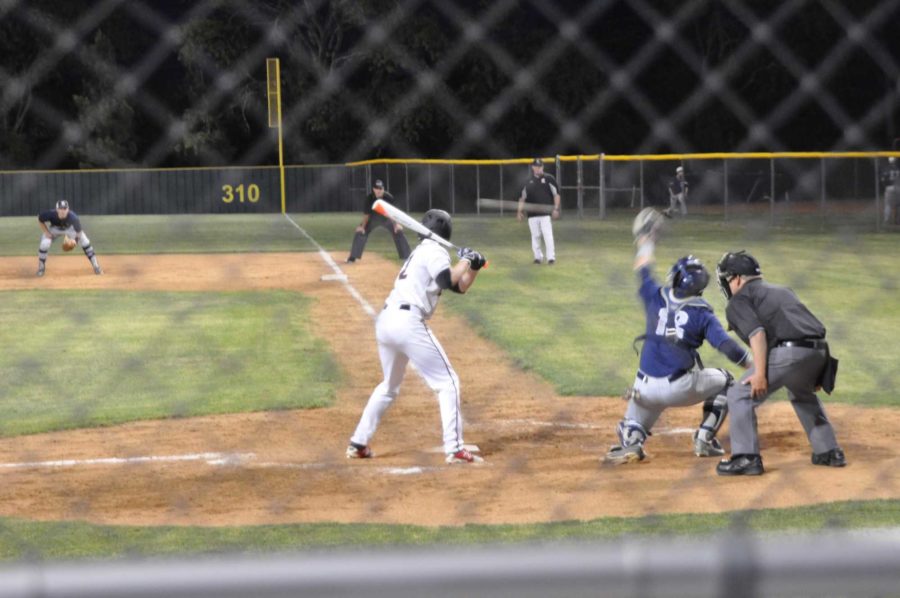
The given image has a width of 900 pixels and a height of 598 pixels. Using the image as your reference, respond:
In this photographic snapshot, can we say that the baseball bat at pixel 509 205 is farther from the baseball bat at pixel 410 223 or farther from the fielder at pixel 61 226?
the fielder at pixel 61 226

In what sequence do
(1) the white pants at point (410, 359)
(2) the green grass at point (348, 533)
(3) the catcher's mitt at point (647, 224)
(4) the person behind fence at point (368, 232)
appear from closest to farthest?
(2) the green grass at point (348, 533)
(3) the catcher's mitt at point (647, 224)
(1) the white pants at point (410, 359)
(4) the person behind fence at point (368, 232)

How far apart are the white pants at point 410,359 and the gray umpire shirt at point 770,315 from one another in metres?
1.79

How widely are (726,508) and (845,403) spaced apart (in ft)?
11.3

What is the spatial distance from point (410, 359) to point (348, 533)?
2.26 meters

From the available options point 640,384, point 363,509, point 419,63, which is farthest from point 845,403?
point 419,63

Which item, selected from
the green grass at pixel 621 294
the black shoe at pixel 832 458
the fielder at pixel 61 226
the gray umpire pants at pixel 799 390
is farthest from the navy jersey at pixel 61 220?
the black shoe at pixel 832 458

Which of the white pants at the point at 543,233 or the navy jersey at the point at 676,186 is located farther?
the navy jersey at the point at 676,186

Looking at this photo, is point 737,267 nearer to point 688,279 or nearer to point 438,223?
point 688,279

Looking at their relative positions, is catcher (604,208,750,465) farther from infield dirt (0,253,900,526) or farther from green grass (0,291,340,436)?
green grass (0,291,340,436)

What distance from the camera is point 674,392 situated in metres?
8.07

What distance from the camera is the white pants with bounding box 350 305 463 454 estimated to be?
8.19m

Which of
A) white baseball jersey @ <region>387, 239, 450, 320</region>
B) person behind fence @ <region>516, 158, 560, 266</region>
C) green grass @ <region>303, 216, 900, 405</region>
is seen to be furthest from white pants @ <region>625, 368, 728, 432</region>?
person behind fence @ <region>516, 158, 560, 266</region>

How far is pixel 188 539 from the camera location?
6.23 m

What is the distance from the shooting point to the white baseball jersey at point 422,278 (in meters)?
8.30
